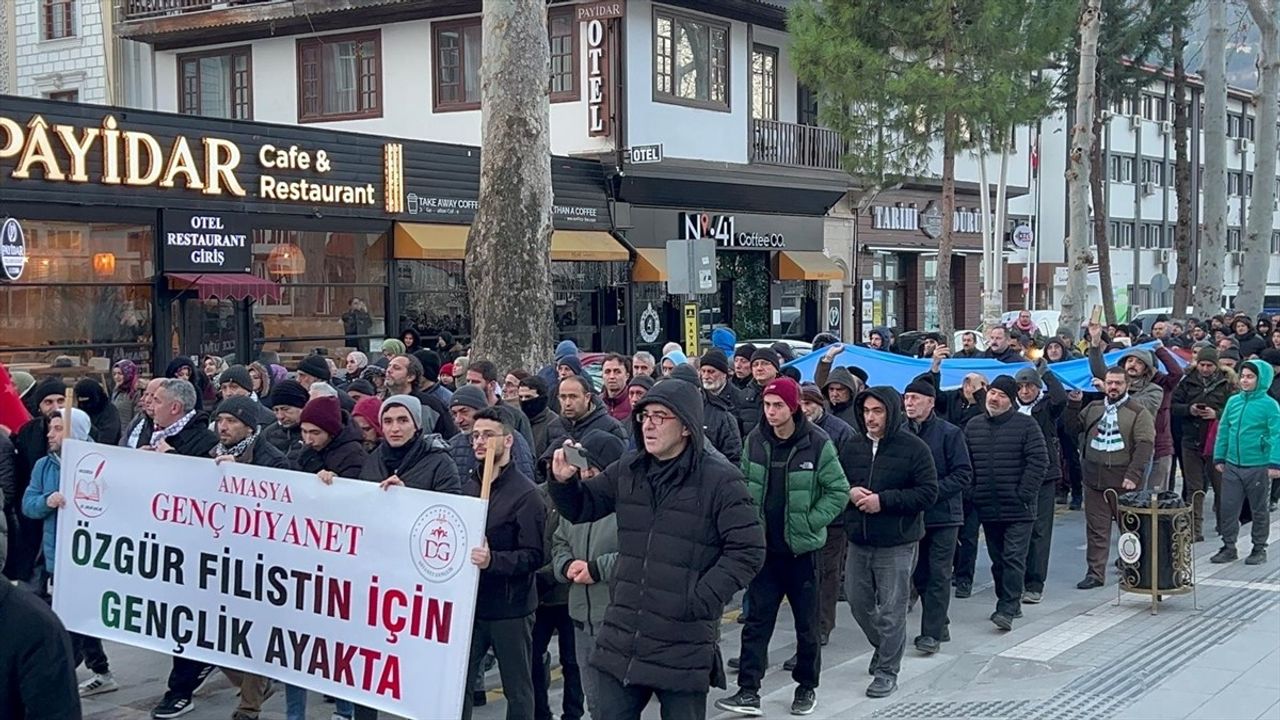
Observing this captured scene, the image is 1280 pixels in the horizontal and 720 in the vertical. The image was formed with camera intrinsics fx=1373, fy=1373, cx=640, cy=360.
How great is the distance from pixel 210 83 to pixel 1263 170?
2322 centimetres

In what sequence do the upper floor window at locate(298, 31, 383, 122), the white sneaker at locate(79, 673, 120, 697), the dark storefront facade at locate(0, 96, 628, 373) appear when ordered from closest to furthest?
1. the white sneaker at locate(79, 673, 120, 697)
2. the dark storefront facade at locate(0, 96, 628, 373)
3. the upper floor window at locate(298, 31, 383, 122)

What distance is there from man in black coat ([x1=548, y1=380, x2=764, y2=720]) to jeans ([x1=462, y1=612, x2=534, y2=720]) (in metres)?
0.92

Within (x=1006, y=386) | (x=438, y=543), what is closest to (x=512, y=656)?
(x=438, y=543)

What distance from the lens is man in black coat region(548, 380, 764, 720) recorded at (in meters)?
5.63

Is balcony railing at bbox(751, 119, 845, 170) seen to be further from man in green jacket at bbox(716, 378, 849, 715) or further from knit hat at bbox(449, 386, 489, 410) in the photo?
knit hat at bbox(449, 386, 489, 410)

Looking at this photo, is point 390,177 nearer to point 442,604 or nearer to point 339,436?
point 339,436

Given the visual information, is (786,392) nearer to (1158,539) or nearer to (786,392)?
(786,392)

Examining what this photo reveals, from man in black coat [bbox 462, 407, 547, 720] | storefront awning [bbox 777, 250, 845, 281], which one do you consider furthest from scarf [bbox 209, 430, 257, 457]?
storefront awning [bbox 777, 250, 845, 281]

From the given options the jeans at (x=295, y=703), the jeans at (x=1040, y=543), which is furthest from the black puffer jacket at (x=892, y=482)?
the jeans at (x=295, y=703)

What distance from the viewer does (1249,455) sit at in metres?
12.3

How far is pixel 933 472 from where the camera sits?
8.33 m

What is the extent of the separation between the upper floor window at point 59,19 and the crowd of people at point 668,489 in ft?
68.8

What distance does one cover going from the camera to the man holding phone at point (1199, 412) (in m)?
13.6

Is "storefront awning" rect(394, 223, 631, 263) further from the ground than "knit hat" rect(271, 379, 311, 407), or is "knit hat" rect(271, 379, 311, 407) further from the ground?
"storefront awning" rect(394, 223, 631, 263)
